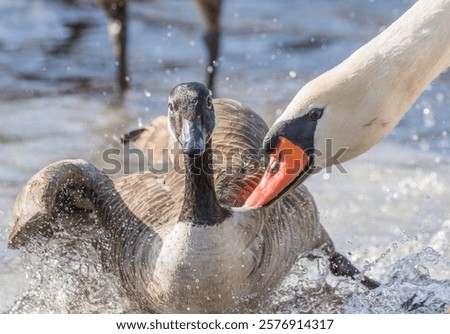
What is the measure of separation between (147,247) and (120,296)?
0.55 m

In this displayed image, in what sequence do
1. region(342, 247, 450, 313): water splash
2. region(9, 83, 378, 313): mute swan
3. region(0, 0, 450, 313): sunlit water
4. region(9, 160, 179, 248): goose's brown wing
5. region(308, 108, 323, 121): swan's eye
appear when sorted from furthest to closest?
1. region(0, 0, 450, 313): sunlit water
2. region(342, 247, 450, 313): water splash
3. region(9, 160, 179, 248): goose's brown wing
4. region(9, 83, 378, 313): mute swan
5. region(308, 108, 323, 121): swan's eye

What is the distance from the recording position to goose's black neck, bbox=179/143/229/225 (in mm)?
5371

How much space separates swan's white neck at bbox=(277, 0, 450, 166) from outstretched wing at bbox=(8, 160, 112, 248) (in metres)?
1.47

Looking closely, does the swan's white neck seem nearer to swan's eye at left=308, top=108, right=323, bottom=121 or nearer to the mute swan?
swan's eye at left=308, top=108, right=323, bottom=121

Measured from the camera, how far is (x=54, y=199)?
6.02 m

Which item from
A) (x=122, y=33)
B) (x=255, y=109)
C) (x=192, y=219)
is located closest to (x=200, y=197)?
(x=192, y=219)

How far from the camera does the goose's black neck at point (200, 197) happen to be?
5.37 metres

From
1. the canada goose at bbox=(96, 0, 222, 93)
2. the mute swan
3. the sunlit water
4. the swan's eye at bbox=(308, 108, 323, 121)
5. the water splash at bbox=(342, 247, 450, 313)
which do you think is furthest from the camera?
the canada goose at bbox=(96, 0, 222, 93)

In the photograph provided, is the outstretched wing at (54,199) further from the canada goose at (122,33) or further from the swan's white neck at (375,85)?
the canada goose at (122,33)

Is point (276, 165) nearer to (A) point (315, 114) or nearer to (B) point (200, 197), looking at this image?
(A) point (315, 114)

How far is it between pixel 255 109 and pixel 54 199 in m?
4.08

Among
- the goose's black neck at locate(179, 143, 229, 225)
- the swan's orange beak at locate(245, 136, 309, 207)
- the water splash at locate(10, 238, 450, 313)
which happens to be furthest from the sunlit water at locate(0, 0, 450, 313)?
the swan's orange beak at locate(245, 136, 309, 207)

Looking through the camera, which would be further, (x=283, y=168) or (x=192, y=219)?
(x=192, y=219)

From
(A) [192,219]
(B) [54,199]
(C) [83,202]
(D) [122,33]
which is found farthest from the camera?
(D) [122,33]
